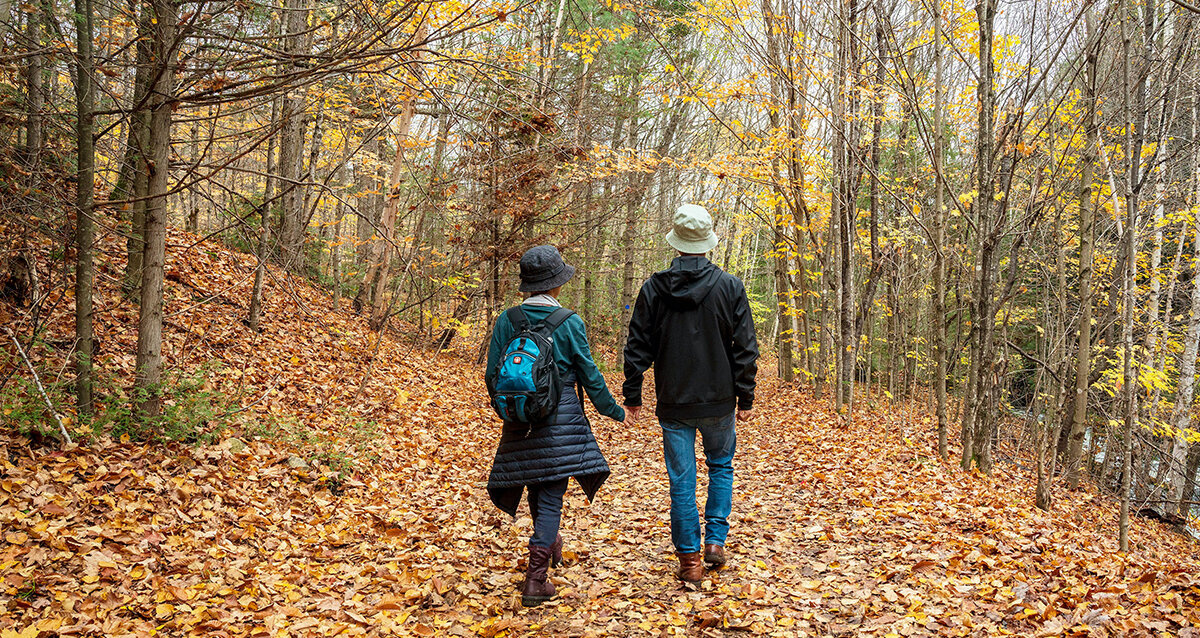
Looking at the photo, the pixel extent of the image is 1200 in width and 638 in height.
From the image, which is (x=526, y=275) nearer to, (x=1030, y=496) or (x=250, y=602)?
(x=250, y=602)

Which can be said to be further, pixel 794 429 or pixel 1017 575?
pixel 794 429

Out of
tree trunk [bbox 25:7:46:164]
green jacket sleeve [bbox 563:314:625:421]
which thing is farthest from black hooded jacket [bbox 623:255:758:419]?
tree trunk [bbox 25:7:46:164]

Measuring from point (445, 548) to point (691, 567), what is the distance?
5.91 ft

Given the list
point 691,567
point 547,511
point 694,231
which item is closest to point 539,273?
point 694,231

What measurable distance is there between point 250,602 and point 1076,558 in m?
5.07

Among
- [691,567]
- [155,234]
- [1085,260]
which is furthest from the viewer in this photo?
[1085,260]

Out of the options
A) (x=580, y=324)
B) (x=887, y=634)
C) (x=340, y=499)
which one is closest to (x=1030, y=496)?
(x=887, y=634)

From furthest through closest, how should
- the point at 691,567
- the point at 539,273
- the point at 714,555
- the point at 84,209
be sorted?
the point at 84,209 < the point at 714,555 < the point at 691,567 < the point at 539,273

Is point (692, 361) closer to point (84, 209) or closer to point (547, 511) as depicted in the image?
point (547, 511)

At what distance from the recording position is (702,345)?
12.4ft

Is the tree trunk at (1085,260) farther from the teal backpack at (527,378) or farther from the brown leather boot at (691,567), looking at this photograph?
the teal backpack at (527,378)

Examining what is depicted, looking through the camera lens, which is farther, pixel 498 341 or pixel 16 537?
pixel 498 341

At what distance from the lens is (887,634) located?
3207 millimetres

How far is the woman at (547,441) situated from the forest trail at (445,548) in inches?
17.6
